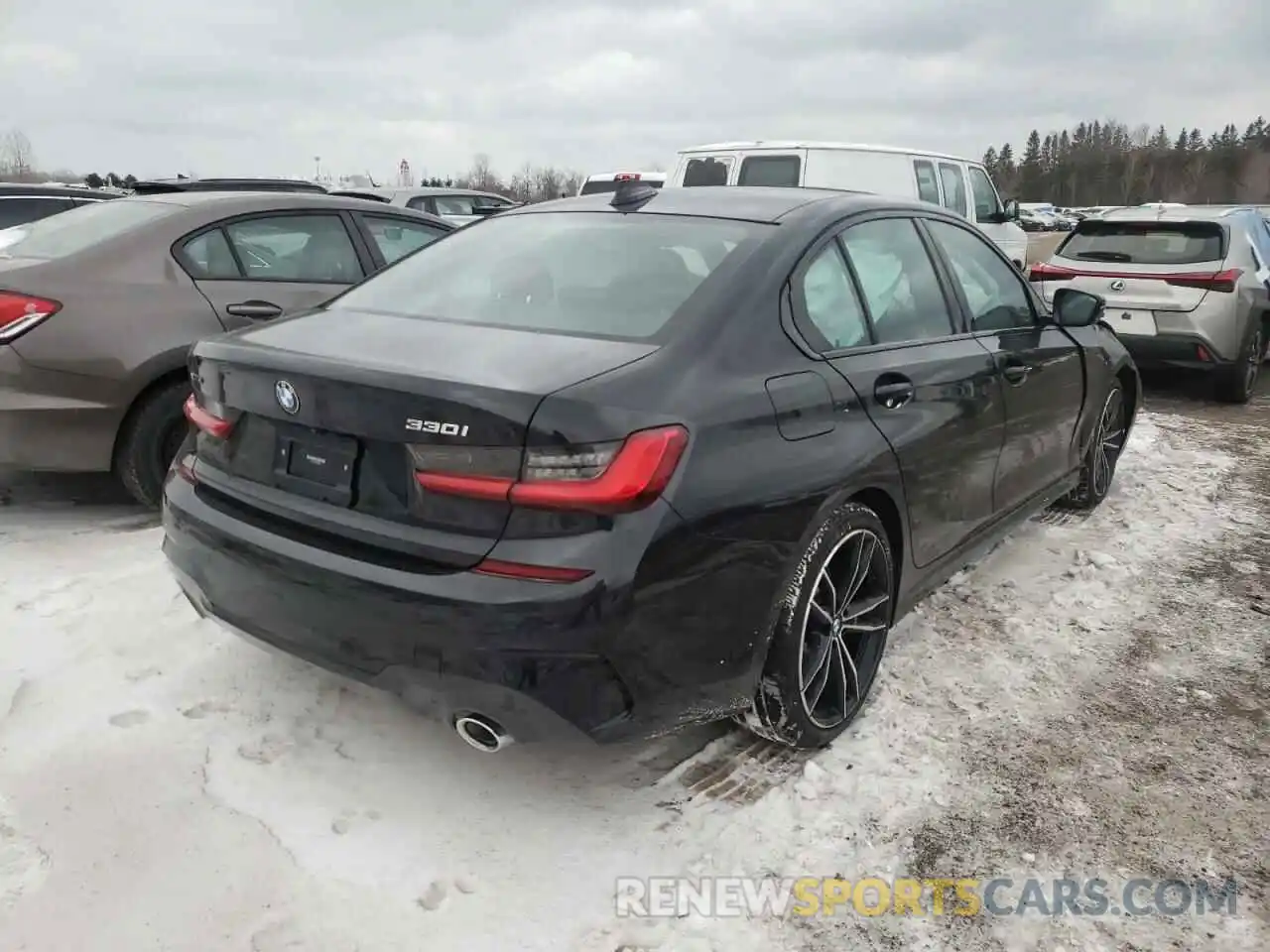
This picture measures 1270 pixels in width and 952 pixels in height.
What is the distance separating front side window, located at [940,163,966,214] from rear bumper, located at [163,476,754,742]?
9689 mm

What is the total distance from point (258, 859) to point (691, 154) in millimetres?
9263

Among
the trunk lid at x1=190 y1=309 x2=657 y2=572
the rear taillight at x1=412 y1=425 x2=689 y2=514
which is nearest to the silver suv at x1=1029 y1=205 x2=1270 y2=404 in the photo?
the trunk lid at x1=190 y1=309 x2=657 y2=572

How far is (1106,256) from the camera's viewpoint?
319 inches

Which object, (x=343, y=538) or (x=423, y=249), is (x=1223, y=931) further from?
(x=423, y=249)

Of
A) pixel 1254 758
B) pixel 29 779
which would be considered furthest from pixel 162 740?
pixel 1254 758

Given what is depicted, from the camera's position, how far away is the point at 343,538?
2.33 meters

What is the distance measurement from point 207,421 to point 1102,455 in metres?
4.44

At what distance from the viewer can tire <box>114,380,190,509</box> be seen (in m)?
4.28

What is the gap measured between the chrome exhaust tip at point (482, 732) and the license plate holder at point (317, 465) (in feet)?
1.91

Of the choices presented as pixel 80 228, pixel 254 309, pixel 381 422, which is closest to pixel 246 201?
pixel 254 309

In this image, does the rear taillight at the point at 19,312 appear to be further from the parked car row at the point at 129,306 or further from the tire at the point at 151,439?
the tire at the point at 151,439

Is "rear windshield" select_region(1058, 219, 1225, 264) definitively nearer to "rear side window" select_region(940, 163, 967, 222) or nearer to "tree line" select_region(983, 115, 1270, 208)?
"rear side window" select_region(940, 163, 967, 222)

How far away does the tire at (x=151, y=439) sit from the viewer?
4.28 metres

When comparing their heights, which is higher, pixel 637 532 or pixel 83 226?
pixel 83 226
